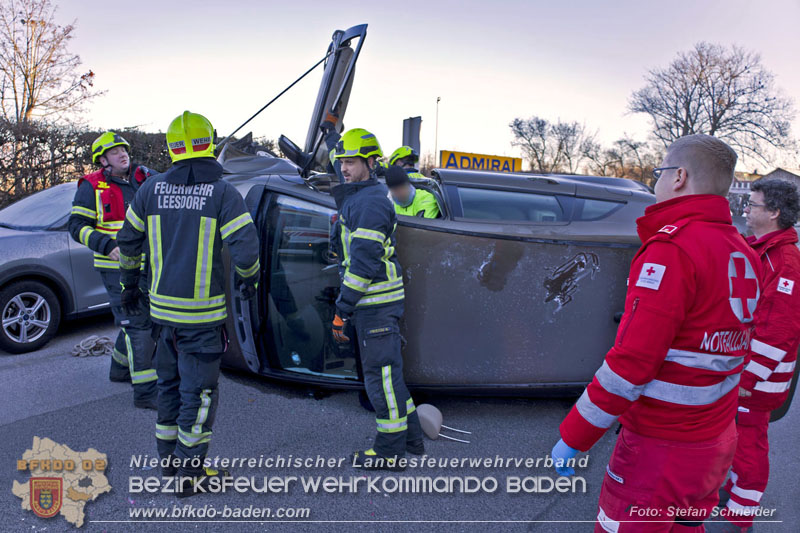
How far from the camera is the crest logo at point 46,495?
8.00ft

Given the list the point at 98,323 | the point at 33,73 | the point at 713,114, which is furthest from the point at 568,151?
the point at 98,323

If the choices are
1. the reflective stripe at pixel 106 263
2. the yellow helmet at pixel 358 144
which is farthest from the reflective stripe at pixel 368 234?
the reflective stripe at pixel 106 263

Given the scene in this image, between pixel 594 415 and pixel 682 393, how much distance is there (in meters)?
0.27

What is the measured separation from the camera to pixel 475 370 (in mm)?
3188

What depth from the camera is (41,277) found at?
471 centimetres

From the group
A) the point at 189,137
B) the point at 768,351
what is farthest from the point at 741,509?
the point at 189,137

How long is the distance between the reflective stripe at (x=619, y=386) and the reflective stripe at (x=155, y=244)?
7.17ft

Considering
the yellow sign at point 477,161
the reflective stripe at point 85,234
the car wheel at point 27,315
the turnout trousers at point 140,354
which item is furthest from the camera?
the yellow sign at point 477,161

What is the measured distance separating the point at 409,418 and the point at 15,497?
6.65 feet

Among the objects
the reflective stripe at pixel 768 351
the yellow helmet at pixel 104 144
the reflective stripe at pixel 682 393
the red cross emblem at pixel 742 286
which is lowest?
the reflective stripe at pixel 768 351

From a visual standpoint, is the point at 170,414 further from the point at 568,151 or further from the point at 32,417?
the point at 568,151

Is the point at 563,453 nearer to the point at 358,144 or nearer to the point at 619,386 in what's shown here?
the point at 619,386

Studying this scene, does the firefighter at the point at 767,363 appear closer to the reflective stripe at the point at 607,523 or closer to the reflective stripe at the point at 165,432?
the reflective stripe at the point at 607,523

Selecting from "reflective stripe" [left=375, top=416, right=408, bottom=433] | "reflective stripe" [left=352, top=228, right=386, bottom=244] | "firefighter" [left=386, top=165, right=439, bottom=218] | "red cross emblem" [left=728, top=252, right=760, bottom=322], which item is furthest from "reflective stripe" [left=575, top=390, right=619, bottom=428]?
"firefighter" [left=386, top=165, right=439, bottom=218]
